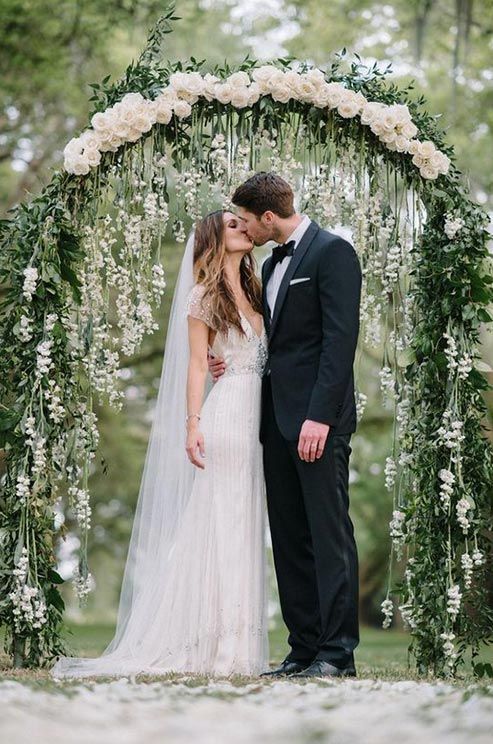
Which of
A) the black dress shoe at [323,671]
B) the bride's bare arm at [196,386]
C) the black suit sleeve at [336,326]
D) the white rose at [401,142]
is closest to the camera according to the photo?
the black dress shoe at [323,671]

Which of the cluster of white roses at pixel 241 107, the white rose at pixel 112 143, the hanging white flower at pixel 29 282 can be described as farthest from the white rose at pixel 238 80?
the hanging white flower at pixel 29 282

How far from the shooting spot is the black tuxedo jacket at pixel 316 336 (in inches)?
188

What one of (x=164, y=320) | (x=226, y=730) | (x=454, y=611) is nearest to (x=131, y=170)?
(x=454, y=611)

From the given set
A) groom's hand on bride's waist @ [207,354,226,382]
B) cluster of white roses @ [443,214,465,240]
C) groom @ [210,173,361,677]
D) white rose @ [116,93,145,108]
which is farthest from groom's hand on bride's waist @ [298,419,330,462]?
white rose @ [116,93,145,108]

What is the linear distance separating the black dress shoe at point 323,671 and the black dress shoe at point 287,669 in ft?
0.27

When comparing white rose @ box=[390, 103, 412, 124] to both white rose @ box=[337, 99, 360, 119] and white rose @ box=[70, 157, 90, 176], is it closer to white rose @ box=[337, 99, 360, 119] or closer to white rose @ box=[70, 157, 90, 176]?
white rose @ box=[337, 99, 360, 119]

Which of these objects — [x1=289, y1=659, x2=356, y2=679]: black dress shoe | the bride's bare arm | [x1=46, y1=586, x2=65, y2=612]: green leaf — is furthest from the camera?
[x1=46, y1=586, x2=65, y2=612]: green leaf

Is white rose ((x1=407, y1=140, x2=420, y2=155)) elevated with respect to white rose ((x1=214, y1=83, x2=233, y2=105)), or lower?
lower

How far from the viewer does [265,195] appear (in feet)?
16.6

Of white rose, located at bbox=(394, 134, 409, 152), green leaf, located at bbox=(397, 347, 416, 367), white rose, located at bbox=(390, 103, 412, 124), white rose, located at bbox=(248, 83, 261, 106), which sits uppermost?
white rose, located at bbox=(248, 83, 261, 106)

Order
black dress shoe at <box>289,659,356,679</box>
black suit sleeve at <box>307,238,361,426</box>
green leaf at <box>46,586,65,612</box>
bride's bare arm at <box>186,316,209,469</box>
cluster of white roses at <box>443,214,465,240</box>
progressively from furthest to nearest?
1. cluster of white roses at <box>443,214,465,240</box>
2. green leaf at <box>46,586,65,612</box>
3. bride's bare arm at <box>186,316,209,469</box>
4. black suit sleeve at <box>307,238,361,426</box>
5. black dress shoe at <box>289,659,356,679</box>

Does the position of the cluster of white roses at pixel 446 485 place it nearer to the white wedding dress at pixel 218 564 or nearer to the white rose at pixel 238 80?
the white wedding dress at pixel 218 564

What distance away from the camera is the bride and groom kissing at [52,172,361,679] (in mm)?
4820

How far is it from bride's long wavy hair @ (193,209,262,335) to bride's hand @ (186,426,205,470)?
0.49 m
